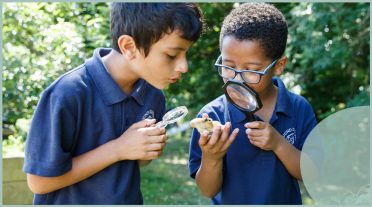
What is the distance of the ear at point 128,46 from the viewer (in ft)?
7.99

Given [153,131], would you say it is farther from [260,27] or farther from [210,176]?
[260,27]

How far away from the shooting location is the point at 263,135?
256 centimetres

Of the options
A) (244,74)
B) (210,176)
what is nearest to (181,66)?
(244,74)

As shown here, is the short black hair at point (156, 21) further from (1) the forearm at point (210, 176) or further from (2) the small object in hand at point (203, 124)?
(1) the forearm at point (210, 176)

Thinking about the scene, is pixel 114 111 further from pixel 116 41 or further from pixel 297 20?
pixel 297 20

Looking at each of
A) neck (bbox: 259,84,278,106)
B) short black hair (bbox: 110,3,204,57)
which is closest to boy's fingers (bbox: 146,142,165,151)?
short black hair (bbox: 110,3,204,57)

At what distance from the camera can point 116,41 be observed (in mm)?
2512

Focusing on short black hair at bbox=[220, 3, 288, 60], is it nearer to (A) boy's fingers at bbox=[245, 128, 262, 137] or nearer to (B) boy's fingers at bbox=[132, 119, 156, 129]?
(A) boy's fingers at bbox=[245, 128, 262, 137]

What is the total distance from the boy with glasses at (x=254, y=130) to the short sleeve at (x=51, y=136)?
2.10 ft

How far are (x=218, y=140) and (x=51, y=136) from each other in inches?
30.7

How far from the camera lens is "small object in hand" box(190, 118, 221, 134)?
8.16 feet

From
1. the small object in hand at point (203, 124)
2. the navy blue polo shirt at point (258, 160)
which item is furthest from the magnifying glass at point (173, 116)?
the navy blue polo shirt at point (258, 160)

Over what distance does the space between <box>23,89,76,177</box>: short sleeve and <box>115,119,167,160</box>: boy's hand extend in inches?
9.1

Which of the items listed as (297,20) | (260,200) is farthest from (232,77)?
(297,20)
